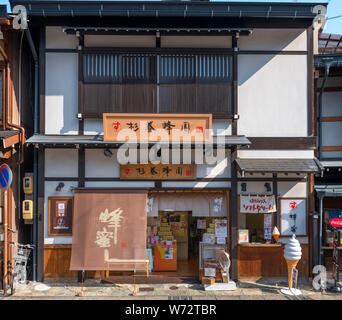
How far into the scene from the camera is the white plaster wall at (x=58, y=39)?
987cm

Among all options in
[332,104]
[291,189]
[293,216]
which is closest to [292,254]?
[293,216]

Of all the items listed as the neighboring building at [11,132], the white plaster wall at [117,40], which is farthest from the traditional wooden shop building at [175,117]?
the neighboring building at [11,132]

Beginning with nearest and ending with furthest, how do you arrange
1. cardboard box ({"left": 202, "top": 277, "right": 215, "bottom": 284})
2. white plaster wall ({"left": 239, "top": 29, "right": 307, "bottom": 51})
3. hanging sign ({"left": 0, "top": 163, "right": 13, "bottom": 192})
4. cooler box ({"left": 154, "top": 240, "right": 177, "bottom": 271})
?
hanging sign ({"left": 0, "top": 163, "right": 13, "bottom": 192}) < cardboard box ({"left": 202, "top": 277, "right": 215, "bottom": 284}) < white plaster wall ({"left": 239, "top": 29, "right": 307, "bottom": 51}) < cooler box ({"left": 154, "top": 240, "right": 177, "bottom": 271})

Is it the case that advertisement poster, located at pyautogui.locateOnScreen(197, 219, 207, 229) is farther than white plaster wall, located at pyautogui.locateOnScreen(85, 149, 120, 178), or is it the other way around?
advertisement poster, located at pyautogui.locateOnScreen(197, 219, 207, 229)

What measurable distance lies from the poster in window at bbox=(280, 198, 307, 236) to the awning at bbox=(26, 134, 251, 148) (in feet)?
9.16

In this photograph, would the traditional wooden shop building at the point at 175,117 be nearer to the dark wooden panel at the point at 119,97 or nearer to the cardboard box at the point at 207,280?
the dark wooden panel at the point at 119,97

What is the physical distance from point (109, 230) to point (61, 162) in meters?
2.91

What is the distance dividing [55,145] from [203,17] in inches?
261

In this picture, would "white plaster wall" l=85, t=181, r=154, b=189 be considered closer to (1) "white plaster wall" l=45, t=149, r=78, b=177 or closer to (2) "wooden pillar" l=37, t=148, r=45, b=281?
(1) "white plaster wall" l=45, t=149, r=78, b=177

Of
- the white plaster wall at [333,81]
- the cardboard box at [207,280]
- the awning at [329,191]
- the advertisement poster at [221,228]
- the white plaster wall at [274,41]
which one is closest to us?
the cardboard box at [207,280]

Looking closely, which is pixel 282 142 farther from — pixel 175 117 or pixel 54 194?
pixel 54 194

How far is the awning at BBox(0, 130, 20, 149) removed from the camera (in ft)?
28.5

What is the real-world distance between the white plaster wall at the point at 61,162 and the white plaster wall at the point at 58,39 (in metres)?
3.67

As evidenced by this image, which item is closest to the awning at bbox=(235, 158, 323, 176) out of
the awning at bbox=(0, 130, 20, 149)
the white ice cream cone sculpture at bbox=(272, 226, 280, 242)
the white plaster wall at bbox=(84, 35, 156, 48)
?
the white ice cream cone sculpture at bbox=(272, 226, 280, 242)
